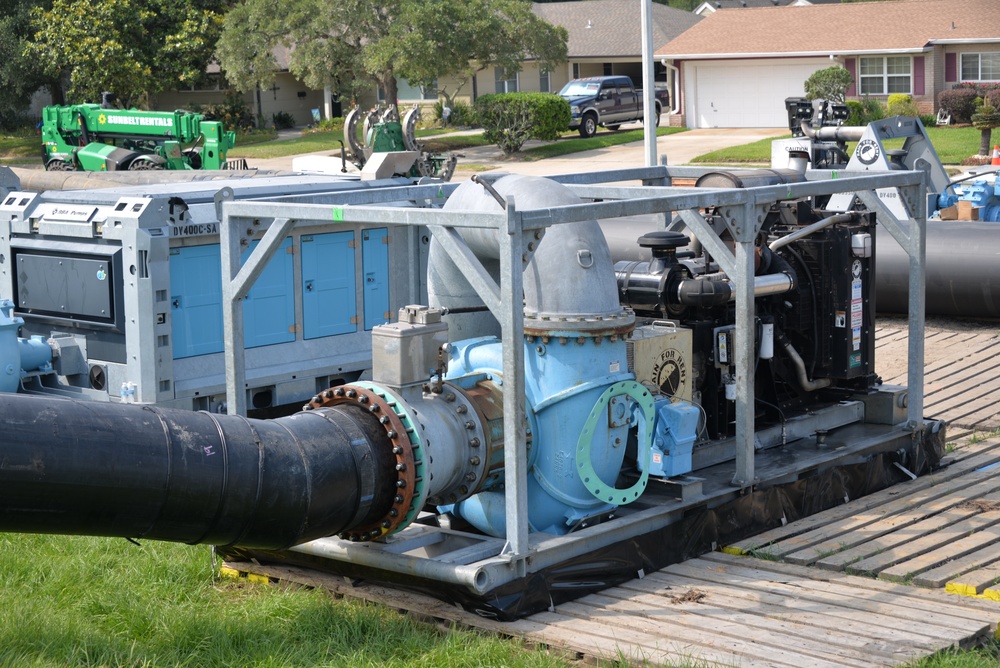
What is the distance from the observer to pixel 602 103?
4006cm

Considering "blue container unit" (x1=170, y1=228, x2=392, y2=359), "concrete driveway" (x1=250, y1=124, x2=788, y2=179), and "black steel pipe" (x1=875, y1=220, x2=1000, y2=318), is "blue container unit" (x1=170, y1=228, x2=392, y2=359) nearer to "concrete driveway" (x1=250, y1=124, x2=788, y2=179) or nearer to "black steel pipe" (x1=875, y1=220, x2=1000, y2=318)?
"black steel pipe" (x1=875, y1=220, x2=1000, y2=318)

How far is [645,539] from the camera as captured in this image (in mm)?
6809

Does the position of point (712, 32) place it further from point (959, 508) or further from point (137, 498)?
point (137, 498)

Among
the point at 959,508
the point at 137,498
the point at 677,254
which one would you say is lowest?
the point at 959,508

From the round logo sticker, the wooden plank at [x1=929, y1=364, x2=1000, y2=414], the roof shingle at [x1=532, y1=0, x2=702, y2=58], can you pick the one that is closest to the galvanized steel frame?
the wooden plank at [x1=929, y1=364, x2=1000, y2=414]

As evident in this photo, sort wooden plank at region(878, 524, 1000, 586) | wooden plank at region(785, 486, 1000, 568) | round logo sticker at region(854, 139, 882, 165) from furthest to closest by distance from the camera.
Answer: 1. round logo sticker at region(854, 139, 882, 165)
2. wooden plank at region(785, 486, 1000, 568)
3. wooden plank at region(878, 524, 1000, 586)

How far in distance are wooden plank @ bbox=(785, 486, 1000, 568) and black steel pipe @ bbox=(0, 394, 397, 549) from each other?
231cm

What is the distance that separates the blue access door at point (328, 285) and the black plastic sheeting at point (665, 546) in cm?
273

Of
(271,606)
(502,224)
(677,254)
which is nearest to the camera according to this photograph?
(502,224)

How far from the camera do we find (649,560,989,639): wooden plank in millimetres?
5910

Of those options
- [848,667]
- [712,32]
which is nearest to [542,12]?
[712,32]

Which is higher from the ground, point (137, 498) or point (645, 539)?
point (137, 498)

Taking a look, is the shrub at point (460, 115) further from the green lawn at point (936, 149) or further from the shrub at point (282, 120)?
the green lawn at point (936, 149)

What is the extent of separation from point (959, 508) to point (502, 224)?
371 cm
